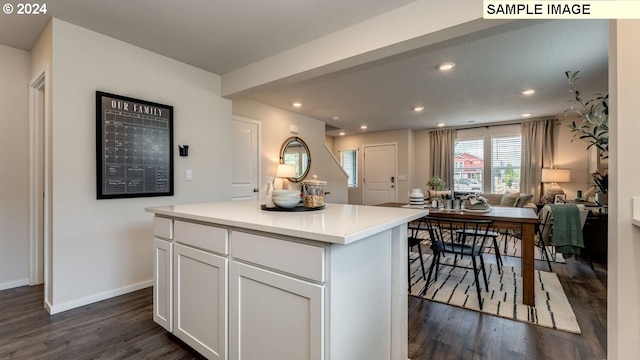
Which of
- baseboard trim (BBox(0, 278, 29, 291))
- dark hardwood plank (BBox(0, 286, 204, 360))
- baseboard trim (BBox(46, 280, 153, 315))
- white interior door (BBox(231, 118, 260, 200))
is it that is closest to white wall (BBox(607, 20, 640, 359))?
dark hardwood plank (BBox(0, 286, 204, 360))

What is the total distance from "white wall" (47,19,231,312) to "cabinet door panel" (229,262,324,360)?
1.87 meters

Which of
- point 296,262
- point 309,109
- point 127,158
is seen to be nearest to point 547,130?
point 309,109

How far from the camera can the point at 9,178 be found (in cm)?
277

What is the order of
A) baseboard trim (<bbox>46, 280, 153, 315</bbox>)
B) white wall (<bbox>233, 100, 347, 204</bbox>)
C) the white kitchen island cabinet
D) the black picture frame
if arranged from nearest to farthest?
the white kitchen island cabinet
baseboard trim (<bbox>46, 280, 153, 315</bbox>)
white wall (<bbox>233, 100, 347, 204</bbox>)
the black picture frame

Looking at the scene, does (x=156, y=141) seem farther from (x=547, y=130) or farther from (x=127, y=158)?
(x=547, y=130)

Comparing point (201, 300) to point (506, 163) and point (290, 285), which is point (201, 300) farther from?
point (506, 163)

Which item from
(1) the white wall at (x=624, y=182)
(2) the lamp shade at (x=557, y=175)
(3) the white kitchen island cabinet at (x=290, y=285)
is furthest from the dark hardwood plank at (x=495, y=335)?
(2) the lamp shade at (x=557, y=175)

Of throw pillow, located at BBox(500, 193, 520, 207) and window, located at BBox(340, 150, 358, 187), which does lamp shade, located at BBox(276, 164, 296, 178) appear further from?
throw pillow, located at BBox(500, 193, 520, 207)

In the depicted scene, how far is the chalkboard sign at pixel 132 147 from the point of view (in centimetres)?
249

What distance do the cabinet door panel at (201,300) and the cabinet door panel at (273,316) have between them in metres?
0.09

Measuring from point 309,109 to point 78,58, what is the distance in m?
3.25

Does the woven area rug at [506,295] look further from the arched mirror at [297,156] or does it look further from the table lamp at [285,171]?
the arched mirror at [297,156]

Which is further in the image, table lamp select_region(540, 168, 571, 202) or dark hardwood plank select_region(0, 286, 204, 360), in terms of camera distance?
table lamp select_region(540, 168, 571, 202)

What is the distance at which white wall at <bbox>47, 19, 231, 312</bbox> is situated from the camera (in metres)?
2.31
